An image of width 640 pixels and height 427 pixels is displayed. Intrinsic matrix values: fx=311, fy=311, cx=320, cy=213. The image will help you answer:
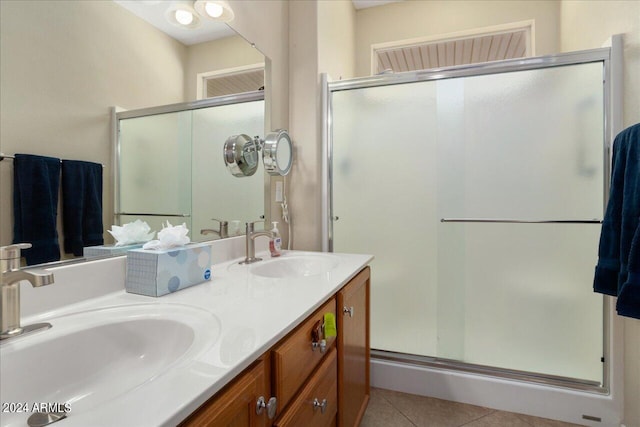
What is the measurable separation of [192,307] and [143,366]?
0.50ft

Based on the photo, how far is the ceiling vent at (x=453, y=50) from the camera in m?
2.58

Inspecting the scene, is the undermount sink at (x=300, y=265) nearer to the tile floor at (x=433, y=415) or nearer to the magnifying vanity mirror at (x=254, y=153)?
the magnifying vanity mirror at (x=254, y=153)

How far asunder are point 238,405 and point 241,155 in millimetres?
1204

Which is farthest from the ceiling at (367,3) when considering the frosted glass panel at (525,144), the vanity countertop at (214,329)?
the vanity countertop at (214,329)

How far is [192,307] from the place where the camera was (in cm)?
76

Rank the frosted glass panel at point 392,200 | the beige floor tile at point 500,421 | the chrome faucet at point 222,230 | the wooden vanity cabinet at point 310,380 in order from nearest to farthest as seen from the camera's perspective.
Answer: the wooden vanity cabinet at point 310,380 → the chrome faucet at point 222,230 → the beige floor tile at point 500,421 → the frosted glass panel at point 392,200

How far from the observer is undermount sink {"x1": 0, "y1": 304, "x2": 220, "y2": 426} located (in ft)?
1.77

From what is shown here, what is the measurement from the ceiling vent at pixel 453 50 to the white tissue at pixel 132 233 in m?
2.27

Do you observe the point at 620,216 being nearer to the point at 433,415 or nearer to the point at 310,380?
the point at 433,415

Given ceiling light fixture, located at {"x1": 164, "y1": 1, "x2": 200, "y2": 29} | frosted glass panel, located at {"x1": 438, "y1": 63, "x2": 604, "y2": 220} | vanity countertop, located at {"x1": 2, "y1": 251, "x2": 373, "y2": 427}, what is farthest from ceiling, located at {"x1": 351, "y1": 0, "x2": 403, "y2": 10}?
vanity countertop, located at {"x1": 2, "y1": 251, "x2": 373, "y2": 427}

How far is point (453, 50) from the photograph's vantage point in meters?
3.17

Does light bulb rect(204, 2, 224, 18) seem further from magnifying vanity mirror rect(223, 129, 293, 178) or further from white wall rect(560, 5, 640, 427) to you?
white wall rect(560, 5, 640, 427)

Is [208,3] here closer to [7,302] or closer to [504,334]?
[7,302]

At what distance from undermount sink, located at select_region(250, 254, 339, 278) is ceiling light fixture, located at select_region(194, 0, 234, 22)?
1.08 metres
